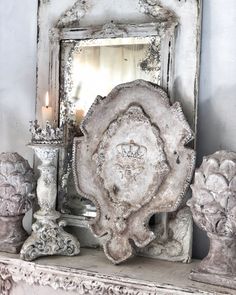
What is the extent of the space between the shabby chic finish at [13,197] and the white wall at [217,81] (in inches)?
16.8

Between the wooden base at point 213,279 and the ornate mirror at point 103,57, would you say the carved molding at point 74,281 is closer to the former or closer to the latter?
the wooden base at point 213,279

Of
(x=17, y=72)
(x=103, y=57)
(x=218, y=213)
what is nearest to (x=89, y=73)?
(x=103, y=57)

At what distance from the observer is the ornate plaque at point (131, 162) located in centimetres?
120

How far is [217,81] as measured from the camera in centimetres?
126

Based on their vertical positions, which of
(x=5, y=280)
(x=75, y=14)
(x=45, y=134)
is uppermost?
(x=75, y=14)

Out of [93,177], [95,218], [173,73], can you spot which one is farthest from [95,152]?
[173,73]

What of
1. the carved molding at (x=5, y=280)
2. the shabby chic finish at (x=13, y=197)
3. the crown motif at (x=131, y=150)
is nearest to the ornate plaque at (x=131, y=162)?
the crown motif at (x=131, y=150)

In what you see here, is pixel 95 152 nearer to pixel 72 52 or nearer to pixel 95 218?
pixel 95 218

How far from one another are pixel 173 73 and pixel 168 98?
7 centimetres

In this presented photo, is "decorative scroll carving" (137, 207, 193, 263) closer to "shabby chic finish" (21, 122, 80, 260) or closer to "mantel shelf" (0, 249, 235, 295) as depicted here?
"mantel shelf" (0, 249, 235, 295)

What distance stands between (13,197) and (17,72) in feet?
1.35

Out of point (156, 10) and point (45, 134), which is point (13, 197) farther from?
point (156, 10)

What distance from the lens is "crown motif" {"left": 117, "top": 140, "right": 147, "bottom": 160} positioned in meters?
1.25

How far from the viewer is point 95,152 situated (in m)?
1.30
